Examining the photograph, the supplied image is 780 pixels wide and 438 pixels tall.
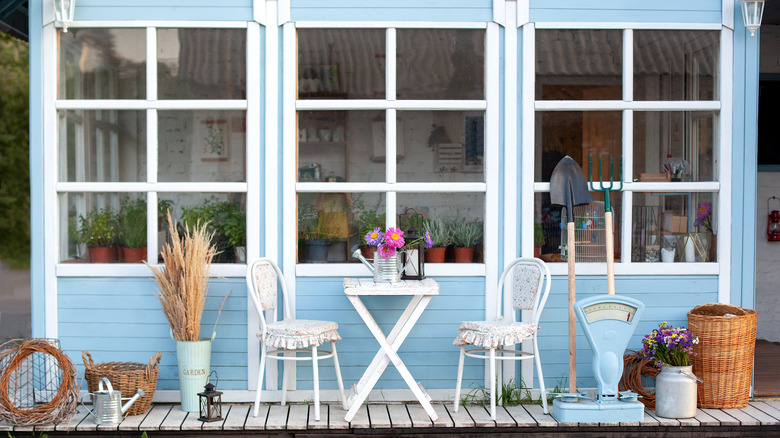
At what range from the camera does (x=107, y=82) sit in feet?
15.2

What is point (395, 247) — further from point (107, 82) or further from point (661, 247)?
point (107, 82)

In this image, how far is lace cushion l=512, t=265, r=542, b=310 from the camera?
4.38 meters

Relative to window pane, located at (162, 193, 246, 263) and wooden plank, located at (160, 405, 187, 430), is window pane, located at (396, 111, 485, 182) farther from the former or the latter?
wooden plank, located at (160, 405, 187, 430)

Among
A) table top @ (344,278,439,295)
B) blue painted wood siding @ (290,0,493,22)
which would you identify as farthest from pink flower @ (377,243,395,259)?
blue painted wood siding @ (290,0,493,22)

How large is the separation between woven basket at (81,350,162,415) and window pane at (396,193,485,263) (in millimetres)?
1648

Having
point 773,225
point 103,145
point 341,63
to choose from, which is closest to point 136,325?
point 103,145

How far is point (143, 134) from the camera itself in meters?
4.62

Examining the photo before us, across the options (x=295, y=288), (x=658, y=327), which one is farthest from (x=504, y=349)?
(x=295, y=288)

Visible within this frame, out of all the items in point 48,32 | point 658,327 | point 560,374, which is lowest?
point 560,374

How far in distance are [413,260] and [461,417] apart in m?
0.91

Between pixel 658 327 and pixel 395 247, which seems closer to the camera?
pixel 395 247

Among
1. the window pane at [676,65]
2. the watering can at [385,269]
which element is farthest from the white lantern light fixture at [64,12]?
the window pane at [676,65]

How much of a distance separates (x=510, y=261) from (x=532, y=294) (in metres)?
0.30

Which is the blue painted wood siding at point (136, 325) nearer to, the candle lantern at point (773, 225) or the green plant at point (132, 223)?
the green plant at point (132, 223)
